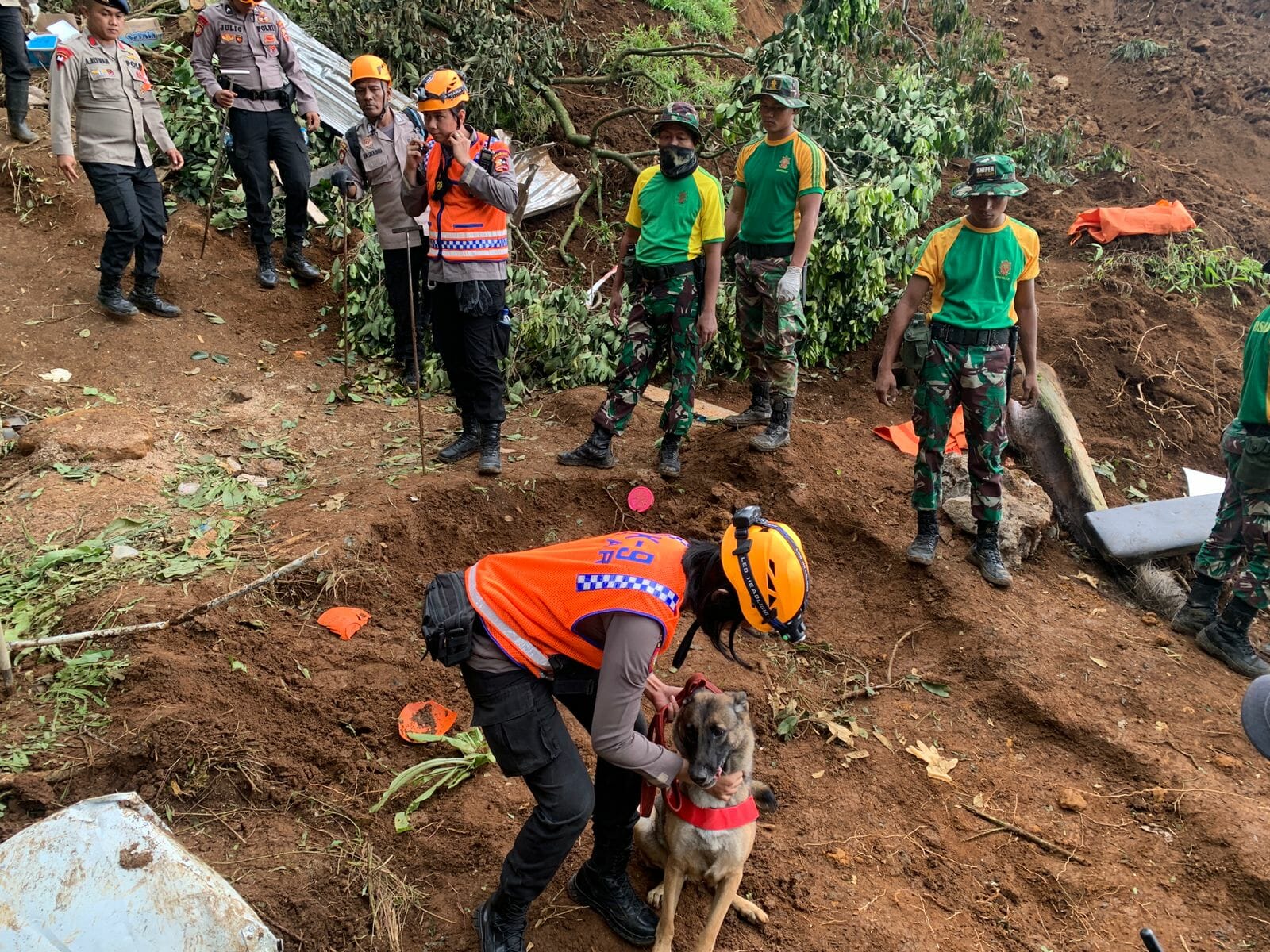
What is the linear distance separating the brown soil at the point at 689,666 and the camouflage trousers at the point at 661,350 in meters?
Result: 0.42

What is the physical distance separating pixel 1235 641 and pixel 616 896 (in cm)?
369

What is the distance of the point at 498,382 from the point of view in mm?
5297

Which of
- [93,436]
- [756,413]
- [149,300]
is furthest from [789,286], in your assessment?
[149,300]

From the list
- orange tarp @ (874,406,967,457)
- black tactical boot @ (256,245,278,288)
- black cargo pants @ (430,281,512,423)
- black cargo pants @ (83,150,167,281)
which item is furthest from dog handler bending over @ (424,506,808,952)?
black tactical boot @ (256,245,278,288)

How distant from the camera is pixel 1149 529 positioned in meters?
5.55

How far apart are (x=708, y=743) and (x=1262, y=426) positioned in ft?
11.9

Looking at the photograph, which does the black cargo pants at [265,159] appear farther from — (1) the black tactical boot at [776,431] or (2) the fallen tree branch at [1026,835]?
(2) the fallen tree branch at [1026,835]

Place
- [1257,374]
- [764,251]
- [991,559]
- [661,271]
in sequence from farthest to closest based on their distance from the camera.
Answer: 1. [764,251]
2. [661,271]
3. [991,559]
4. [1257,374]

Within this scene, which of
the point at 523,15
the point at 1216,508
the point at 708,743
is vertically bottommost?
the point at 1216,508

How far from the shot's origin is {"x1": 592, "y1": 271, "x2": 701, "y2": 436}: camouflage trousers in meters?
5.31

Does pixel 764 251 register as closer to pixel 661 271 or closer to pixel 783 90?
pixel 661 271

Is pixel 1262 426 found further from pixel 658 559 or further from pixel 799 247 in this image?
pixel 658 559

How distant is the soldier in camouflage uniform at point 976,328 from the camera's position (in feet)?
14.9

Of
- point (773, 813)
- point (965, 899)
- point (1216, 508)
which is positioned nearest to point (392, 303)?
point (773, 813)
